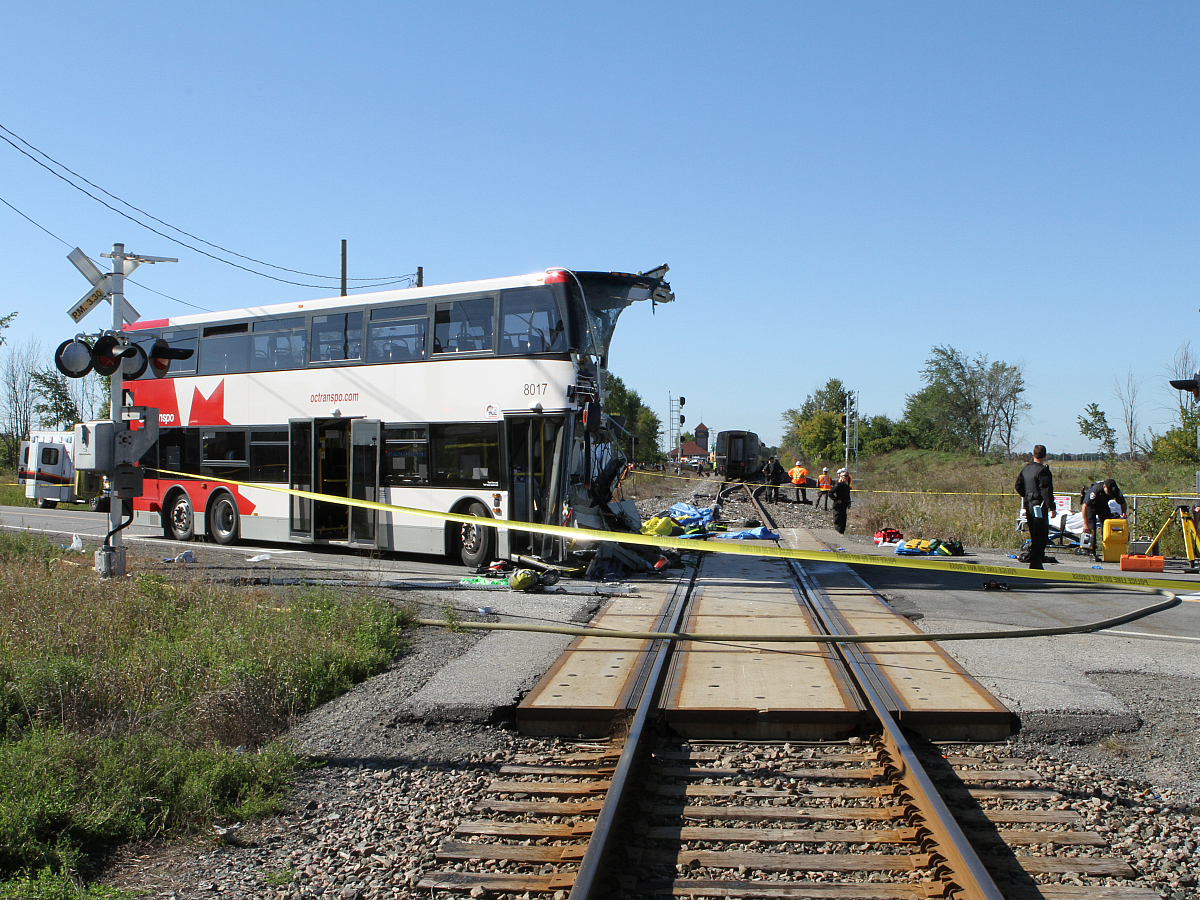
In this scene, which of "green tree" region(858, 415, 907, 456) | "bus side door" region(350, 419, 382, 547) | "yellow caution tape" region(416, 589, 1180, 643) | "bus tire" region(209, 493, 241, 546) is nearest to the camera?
"yellow caution tape" region(416, 589, 1180, 643)

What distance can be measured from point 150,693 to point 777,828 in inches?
171

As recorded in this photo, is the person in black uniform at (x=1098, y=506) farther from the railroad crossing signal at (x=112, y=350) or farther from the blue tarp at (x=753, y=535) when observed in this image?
the railroad crossing signal at (x=112, y=350)

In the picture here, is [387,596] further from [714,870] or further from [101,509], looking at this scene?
[101,509]

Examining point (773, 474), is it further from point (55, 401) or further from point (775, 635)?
point (55, 401)

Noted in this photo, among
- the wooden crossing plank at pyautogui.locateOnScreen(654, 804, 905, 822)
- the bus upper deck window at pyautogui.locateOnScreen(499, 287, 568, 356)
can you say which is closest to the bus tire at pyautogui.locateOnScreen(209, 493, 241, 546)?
the bus upper deck window at pyautogui.locateOnScreen(499, 287, 568, 356)

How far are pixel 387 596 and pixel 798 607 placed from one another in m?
4.64

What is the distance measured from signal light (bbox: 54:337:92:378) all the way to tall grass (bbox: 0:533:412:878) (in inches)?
87.0

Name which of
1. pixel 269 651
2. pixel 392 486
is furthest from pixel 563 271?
pixel 269 651

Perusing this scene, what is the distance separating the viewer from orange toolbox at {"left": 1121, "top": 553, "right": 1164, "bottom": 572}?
1401 cm

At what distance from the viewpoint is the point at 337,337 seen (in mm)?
14633

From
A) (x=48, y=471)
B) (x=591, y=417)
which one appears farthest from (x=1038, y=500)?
(x=48, y=471)

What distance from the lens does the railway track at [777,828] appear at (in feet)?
11.4

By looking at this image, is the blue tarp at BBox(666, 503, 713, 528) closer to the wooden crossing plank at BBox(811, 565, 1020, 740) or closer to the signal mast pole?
the wooden crossing plank at BBox(811, 565, 1020, 740)

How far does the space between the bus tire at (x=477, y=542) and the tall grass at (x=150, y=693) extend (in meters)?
3.87
